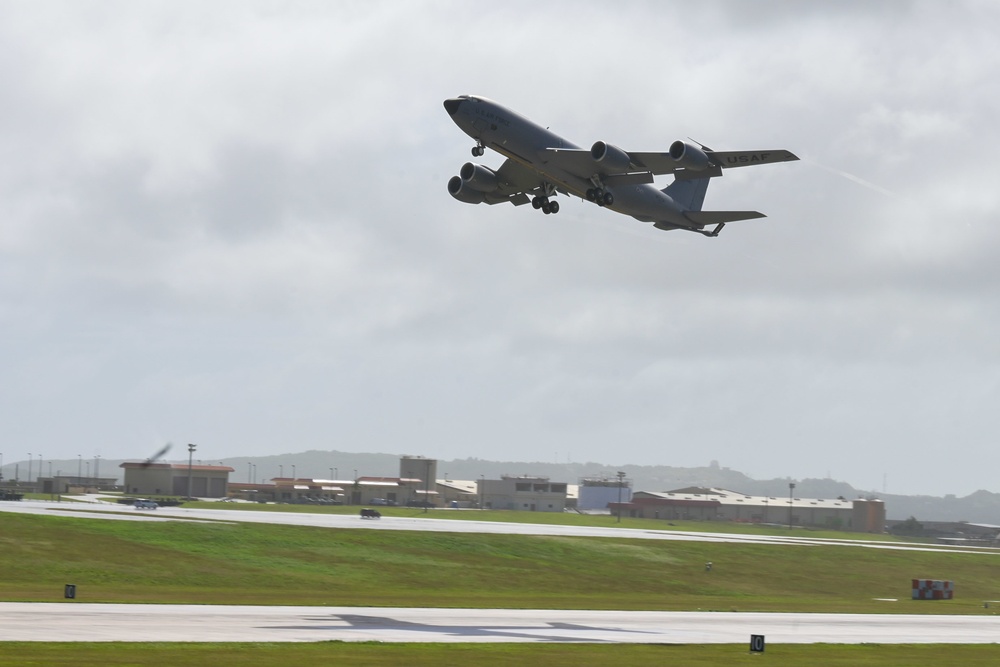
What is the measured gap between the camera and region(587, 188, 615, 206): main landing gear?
186 ft

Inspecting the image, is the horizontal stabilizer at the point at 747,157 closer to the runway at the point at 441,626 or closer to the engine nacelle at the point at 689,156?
the engine nacelle at the point at 689,156

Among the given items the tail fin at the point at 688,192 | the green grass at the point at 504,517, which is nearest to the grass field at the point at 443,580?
the tail fin at the point at 688,192

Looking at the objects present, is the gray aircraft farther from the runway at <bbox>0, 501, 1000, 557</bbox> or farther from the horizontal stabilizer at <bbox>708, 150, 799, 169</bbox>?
the runway at <bbox>0, 501, 1000, 557</bbox>

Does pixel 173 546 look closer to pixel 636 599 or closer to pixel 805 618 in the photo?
pixel 636 599

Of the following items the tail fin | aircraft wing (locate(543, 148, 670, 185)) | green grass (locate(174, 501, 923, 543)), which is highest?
the tail fin

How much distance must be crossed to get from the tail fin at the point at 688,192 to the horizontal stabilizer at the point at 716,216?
13.8 feet

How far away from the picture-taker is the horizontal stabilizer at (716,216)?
60072 millimetres

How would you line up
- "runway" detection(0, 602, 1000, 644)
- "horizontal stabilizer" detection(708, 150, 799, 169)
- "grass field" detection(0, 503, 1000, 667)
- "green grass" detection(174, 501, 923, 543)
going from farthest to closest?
"green grass" detection(174, 501, 923, 543), "horizontal stabilizer" detection(708, 150, 799, 169), "runway" detection(0, 602, 1000, 644), "grass field" detection(0, 503, 1000, 667)

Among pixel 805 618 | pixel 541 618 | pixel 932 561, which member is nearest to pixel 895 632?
pixel 805 618

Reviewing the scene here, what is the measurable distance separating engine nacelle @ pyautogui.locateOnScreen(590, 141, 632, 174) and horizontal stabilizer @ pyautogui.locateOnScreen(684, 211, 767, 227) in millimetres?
8870

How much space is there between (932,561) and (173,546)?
66924mm

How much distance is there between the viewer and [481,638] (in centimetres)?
4019

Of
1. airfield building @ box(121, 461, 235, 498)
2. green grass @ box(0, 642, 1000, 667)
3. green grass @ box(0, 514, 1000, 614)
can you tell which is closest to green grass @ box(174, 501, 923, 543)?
airfield building @ box(121, 461, 235, 498)

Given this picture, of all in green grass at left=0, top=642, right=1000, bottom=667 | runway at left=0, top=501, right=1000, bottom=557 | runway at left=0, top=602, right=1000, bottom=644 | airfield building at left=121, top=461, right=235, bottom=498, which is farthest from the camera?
airfield building at left=121, top=461, right=235, bottom=498
